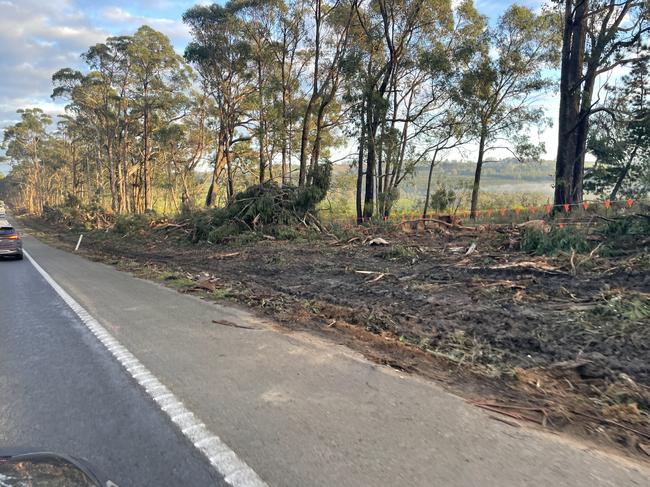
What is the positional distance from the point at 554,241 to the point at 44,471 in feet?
34.3

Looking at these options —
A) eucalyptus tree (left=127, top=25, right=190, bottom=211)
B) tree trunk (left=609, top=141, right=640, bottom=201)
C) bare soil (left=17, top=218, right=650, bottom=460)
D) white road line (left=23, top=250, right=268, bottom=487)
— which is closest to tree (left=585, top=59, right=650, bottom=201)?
tree trunk (left=609, top=141, right=640, bottom=201)

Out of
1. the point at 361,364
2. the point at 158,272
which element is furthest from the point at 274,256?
the point at 361,364

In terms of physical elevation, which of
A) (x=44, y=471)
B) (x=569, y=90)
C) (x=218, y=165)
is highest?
(x=569, y=90)

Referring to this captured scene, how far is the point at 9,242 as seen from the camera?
60.3 feet

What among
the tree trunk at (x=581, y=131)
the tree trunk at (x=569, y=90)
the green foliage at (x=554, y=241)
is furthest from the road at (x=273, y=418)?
the tree trunk at (x=581, y=131)

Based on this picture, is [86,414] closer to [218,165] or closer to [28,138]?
[218,165]

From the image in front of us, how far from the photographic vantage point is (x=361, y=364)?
530 cm

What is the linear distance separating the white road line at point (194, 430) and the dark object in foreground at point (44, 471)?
104cm

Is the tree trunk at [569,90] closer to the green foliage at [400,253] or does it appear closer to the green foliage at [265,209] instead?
the green foliage at [265,209]

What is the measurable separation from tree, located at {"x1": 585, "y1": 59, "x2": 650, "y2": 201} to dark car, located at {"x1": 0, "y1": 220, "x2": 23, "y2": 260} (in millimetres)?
26347

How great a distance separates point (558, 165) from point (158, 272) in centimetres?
1657

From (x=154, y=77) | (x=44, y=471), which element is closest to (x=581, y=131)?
(x=44, y=471)

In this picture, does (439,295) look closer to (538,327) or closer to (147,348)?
(538,327)

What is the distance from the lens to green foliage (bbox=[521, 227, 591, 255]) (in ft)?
32.4
